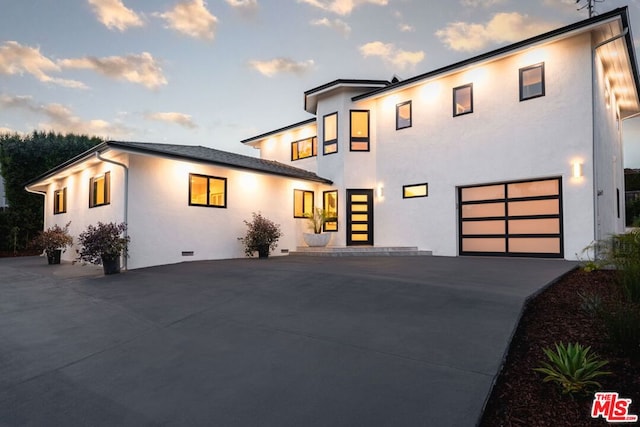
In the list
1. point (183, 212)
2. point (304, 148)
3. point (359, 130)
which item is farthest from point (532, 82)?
point (183, 212)

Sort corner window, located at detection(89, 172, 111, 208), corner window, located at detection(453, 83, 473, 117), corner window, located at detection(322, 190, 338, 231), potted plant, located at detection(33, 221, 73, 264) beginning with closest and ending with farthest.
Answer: corner window, located at detection(89, 172, 111, 208) → corner window, located at detection(453, 83, 473, 117) → potted plant, located at detection(33, 221, 73, 264) → corner window, located at detection(322, 190, 338, 231)

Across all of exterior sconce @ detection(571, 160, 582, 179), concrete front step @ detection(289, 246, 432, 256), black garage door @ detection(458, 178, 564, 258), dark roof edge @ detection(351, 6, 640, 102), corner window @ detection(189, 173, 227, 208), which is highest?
dark roof edge @ detection(351, 6, 640, 102)

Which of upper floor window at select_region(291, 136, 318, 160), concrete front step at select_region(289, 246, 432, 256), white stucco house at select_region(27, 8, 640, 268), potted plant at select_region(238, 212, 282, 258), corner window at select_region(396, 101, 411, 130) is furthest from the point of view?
upper floor window at select_region(291, 136, 318, 160)

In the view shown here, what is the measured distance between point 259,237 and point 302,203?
3.07 meters

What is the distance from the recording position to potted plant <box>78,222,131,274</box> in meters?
8.38

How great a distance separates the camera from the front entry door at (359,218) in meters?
13.7

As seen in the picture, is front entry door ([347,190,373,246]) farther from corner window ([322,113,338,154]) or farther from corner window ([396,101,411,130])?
corner window ([396,101,411,130])

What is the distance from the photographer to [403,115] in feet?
42.4

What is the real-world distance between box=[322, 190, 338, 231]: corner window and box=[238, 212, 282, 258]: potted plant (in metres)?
2.84

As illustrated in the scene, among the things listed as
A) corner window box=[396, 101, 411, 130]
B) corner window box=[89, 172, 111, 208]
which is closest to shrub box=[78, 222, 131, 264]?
corner window box=[89, 172, 111, 208]

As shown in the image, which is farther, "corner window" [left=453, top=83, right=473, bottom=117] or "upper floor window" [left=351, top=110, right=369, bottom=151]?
"upper floor window" [left=351, top=110, right=369, bottom=151]

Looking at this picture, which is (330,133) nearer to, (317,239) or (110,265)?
(317,239)

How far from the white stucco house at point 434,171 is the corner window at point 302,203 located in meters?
0.07

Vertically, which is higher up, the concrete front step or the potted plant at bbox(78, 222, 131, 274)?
the potted plant at bbox(78, 222, 131, 274)
